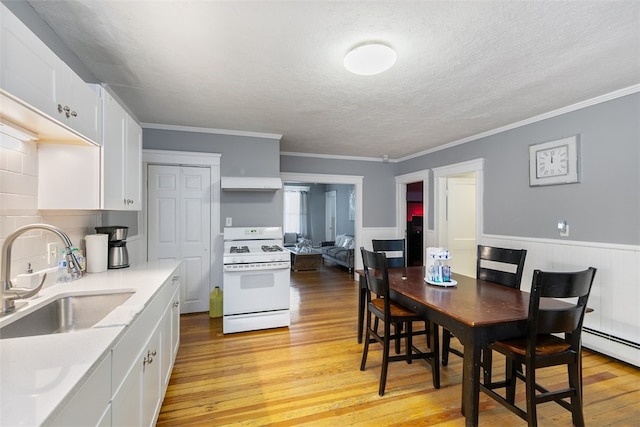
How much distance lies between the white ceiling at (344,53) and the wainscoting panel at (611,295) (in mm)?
1483

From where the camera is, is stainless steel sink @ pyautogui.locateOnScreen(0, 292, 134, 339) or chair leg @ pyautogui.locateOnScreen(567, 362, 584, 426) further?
chair leg @ pyautogui.locateOnScreen(567, 362, 584, 426)

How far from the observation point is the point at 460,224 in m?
4.76

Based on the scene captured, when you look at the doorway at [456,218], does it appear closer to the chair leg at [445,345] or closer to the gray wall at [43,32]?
the chair leg at [445,345]

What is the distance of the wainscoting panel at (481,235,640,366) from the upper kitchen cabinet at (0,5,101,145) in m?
4.19

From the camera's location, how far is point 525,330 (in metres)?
1.66

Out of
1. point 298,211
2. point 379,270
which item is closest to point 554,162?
point 379,270

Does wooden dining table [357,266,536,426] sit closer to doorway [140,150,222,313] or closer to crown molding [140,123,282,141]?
doorway [140,150,222,313]

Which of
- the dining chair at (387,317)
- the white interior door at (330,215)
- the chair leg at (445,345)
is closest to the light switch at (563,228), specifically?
the chair leg at (445,345)

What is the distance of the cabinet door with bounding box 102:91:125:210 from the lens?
1817 mm

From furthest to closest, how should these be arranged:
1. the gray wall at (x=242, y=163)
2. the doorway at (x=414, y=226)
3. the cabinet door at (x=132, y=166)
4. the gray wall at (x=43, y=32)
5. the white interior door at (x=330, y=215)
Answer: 1. the white interior door at (x=330, y=215)
2. the doorway at (x=414, y=226)
3. the gray wall at (x=242, y=163)
4. the cabinet door at (x=132, y=166)
5. the gray wall at (x=43, y=32)

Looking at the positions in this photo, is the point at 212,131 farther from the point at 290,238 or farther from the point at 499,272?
the point at 290,238

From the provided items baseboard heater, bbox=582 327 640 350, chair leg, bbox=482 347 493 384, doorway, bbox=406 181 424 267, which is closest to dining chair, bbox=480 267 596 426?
chair leg, bbox=482 347 493 384

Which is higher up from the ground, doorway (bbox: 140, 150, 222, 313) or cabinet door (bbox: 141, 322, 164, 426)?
doorway (bbox: 140, 150, 222, 313)

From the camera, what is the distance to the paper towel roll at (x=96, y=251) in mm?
2076
